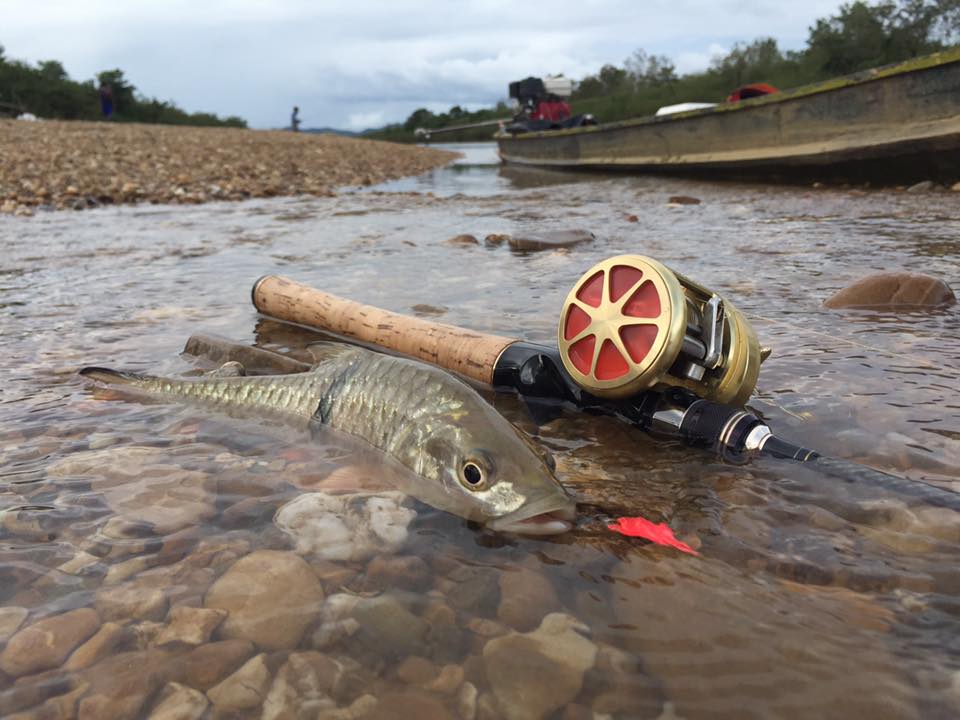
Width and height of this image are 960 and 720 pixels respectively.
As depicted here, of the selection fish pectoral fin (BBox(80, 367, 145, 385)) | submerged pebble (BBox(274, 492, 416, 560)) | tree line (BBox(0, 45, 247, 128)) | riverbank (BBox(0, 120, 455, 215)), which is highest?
tree line (BBox(0, 45, 247, 128))

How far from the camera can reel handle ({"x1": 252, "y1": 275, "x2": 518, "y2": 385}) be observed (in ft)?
11.4

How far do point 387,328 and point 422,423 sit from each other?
151 centimetres

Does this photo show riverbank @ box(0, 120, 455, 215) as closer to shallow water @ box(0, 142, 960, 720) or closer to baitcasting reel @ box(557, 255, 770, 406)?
shallow water @ box(0, 142, 960, 720)

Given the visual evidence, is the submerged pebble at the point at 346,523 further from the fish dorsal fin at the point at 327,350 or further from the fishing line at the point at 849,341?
the fishing line at the point at 849,341

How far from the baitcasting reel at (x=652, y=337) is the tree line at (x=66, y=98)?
180ft

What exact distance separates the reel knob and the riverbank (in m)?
12.3

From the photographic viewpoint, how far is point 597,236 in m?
8.91

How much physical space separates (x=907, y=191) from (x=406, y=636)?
12667 mm

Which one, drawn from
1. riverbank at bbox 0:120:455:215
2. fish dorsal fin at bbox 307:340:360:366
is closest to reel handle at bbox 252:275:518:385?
fish dorsal fin at bbox 307:340:360:366

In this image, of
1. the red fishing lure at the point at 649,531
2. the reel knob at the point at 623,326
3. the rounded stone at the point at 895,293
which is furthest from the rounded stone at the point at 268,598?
the rounded stone at the point at 895,293

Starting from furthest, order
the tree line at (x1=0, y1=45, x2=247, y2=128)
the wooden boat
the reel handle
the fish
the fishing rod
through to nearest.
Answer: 1. the tree line at (x1=0, y1=45, x2=247, y2=128)
2. the wooden boat
3. the reel handle
4. the fishing rod
5. the fish

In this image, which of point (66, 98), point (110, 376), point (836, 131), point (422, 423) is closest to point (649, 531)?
point (422, 423)

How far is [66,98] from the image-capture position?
53.5m

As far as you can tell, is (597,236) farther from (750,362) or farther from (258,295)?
(750,362)
